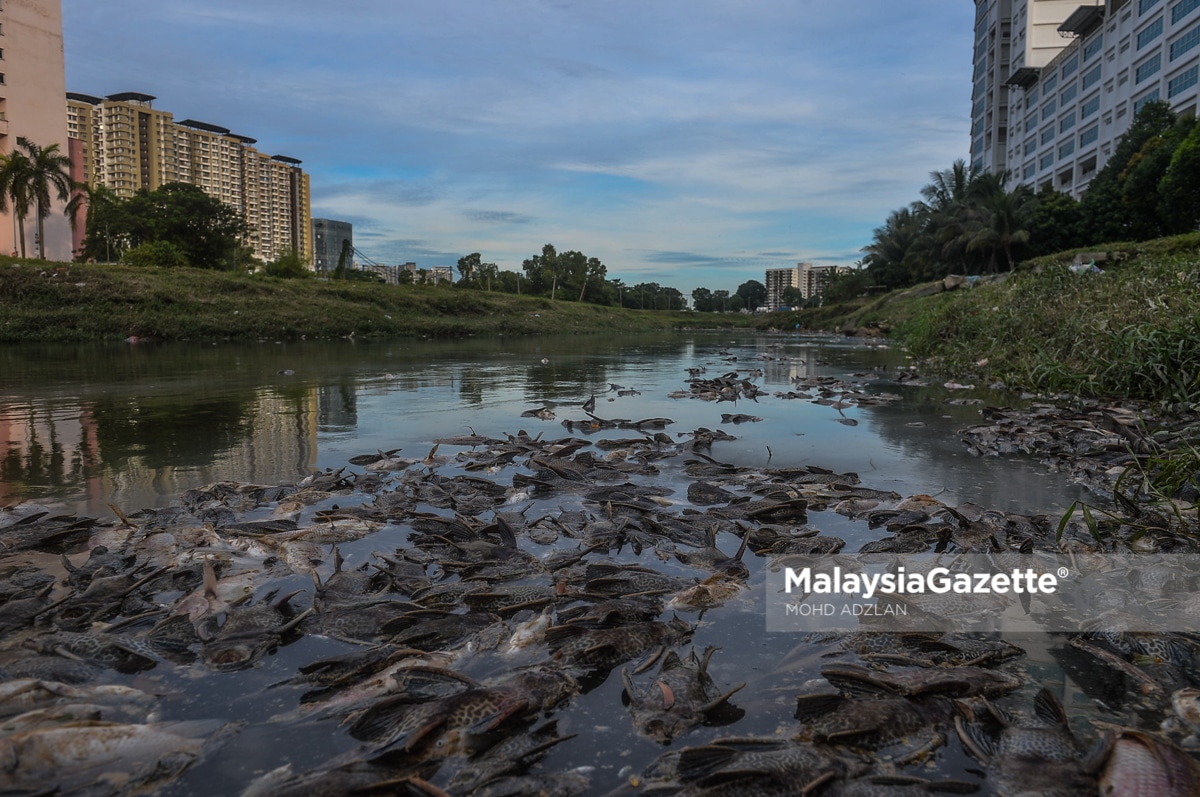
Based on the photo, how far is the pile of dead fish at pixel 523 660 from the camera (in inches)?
63.7

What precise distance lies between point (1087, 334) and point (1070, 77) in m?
69.0

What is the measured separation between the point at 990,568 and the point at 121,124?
109 metres

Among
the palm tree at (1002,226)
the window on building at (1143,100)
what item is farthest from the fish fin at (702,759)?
the window on building at (1143,100)

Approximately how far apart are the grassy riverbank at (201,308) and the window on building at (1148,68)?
144ft

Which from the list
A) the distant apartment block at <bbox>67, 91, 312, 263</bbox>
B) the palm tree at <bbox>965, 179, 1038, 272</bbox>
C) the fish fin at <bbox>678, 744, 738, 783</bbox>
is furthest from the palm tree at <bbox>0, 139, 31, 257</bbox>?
the palm tree at <bbox>965, 179, 1038, 272</bbox>

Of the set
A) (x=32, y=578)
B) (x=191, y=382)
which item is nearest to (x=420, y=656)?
(x=32, y=578)

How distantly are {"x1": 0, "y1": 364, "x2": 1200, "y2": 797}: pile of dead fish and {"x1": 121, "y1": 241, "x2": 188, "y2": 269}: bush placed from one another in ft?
173

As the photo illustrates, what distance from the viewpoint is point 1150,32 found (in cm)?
4947

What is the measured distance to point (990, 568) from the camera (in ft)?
9.26

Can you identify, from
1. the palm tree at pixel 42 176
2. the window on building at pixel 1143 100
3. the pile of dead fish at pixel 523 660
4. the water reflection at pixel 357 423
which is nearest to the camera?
the pile of dead fish at pixel 523 660

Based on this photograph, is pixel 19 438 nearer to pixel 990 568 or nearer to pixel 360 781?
pixel 360 781

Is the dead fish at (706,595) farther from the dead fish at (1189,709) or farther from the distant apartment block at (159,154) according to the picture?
the distant apartment block at (159,154)

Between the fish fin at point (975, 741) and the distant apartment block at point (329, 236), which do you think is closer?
the fish fin at point (975, 741)

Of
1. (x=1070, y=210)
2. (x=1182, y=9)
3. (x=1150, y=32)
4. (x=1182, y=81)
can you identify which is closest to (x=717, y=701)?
(x=1070, y=210)
